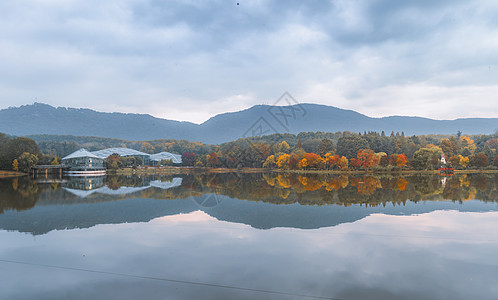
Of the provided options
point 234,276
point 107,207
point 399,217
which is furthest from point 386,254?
point 107,207

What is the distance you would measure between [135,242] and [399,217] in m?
11.1

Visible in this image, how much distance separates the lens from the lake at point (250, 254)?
612cm

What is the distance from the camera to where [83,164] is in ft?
223

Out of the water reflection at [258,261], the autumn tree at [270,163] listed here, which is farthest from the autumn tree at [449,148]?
the water reflection at [258,261]

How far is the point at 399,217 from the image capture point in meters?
13.4

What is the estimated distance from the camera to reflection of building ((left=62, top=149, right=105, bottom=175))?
67688mm

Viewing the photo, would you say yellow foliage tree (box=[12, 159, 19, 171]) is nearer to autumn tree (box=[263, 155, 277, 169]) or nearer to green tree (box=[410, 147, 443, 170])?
autumn tree (box=[263, 155, 277, 169])

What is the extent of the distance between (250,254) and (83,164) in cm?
7080

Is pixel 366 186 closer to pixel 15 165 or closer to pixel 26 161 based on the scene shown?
pixel 26 161

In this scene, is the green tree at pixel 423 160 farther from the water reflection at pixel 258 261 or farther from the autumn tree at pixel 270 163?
the water reflection at pixel 258 261

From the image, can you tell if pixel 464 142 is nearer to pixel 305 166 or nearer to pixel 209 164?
pixel 305 166

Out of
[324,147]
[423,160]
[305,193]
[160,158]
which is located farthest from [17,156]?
[423,160]

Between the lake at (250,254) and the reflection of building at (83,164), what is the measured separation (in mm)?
58503

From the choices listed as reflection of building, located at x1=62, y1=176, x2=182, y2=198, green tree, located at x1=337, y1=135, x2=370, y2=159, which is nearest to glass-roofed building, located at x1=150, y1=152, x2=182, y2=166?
green tree, located at x1=337, y1=135, x2=370, y2=159
